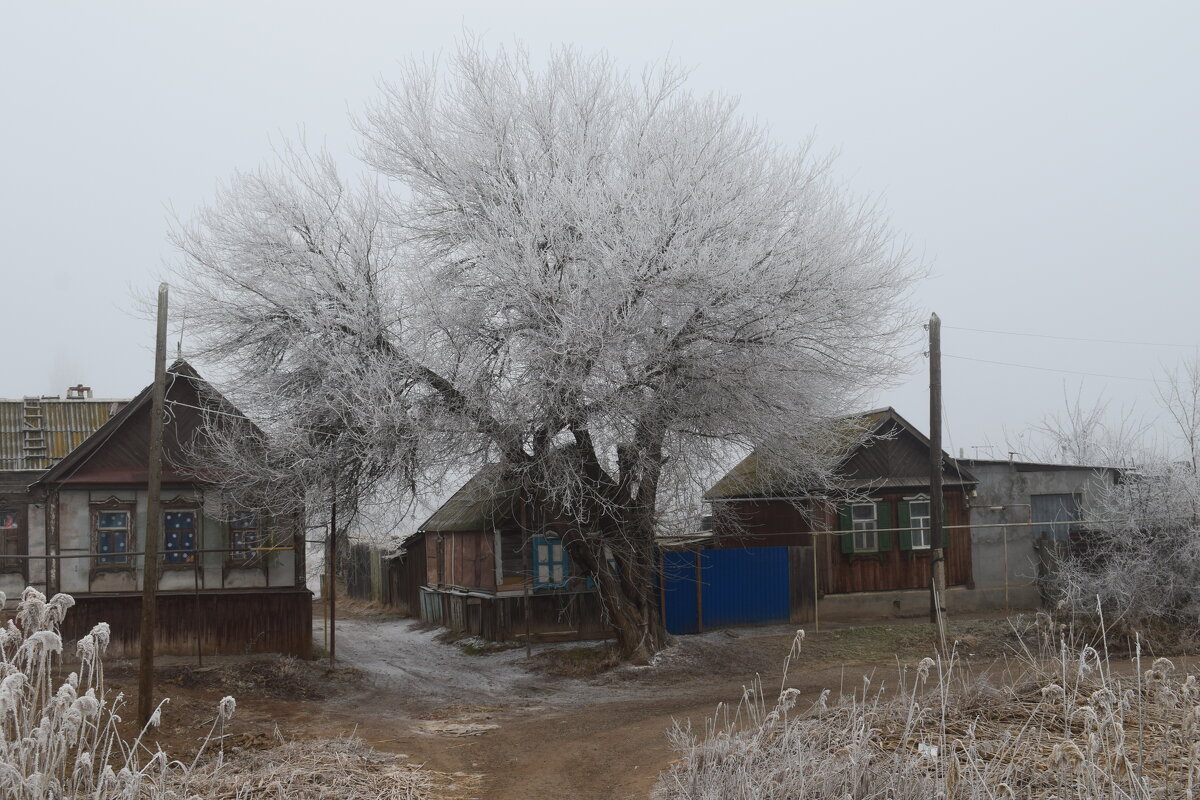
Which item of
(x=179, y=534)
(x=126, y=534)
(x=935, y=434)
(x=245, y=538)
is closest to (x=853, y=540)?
(x=935, y=434)

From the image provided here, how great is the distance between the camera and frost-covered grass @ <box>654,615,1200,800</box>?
5.41 meters

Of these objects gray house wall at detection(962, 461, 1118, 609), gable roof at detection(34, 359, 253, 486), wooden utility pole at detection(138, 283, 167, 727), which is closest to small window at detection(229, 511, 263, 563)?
gable roof at detection(34, 359, 253, 486)

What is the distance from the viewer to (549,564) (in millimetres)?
21031

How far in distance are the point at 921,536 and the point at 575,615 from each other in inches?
342

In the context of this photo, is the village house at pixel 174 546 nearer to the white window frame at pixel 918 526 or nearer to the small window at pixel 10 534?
the small window at pixel 10 534

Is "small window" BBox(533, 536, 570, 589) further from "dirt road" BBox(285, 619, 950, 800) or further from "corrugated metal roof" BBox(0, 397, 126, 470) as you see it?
"corrugated metal roof" BBox(0, 397, 126, 470)

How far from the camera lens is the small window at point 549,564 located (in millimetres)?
20945

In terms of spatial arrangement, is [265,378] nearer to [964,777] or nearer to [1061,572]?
[964,777]

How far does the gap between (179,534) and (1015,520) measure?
1917 cm

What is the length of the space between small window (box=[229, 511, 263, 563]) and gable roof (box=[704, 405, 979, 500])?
10039 mm

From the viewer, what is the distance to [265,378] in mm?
17703

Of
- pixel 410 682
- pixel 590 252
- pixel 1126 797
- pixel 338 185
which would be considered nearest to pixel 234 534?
pixel 410 682

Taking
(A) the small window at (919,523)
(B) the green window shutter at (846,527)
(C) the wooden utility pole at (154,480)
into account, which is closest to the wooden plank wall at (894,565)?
(B) the green window shutter at (846,527)

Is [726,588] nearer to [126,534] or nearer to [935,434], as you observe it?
[935,434]
